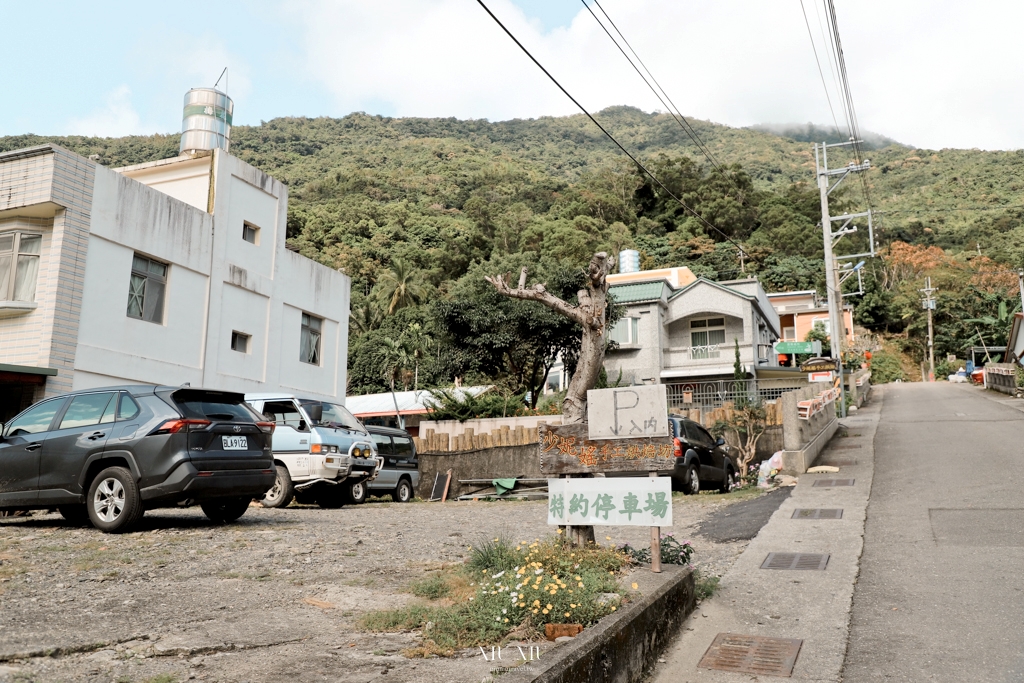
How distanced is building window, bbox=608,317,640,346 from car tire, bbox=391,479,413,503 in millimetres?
23097

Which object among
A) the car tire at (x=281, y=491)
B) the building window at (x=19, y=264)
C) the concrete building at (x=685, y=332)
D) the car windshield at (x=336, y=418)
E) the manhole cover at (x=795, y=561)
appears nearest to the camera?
the manhole cover at (x=795, y=561)

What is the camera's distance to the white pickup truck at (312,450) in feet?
43.3

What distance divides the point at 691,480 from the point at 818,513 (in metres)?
4.26

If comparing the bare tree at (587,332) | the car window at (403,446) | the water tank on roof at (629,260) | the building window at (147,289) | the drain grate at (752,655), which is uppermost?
the water tank on roof at (629,260)

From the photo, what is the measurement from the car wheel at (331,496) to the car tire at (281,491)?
75 cm

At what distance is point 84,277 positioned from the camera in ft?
56.6

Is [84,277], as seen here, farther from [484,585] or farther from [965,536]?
[965,536]

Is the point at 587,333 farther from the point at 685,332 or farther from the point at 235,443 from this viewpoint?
the point at 685,332

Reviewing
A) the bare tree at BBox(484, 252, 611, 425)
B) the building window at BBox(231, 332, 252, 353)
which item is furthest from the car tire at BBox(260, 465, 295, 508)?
the building window at BBox(231, 332, 252, 353)

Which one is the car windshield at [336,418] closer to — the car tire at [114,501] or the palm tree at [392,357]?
the car tire at [114,501]

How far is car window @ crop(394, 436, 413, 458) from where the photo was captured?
18.1 meters

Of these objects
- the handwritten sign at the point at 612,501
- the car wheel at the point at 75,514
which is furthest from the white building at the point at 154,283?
the handwritten sign at the point at 612,501

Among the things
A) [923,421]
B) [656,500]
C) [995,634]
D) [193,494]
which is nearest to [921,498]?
[995,634]

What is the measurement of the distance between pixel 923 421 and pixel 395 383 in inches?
1398
